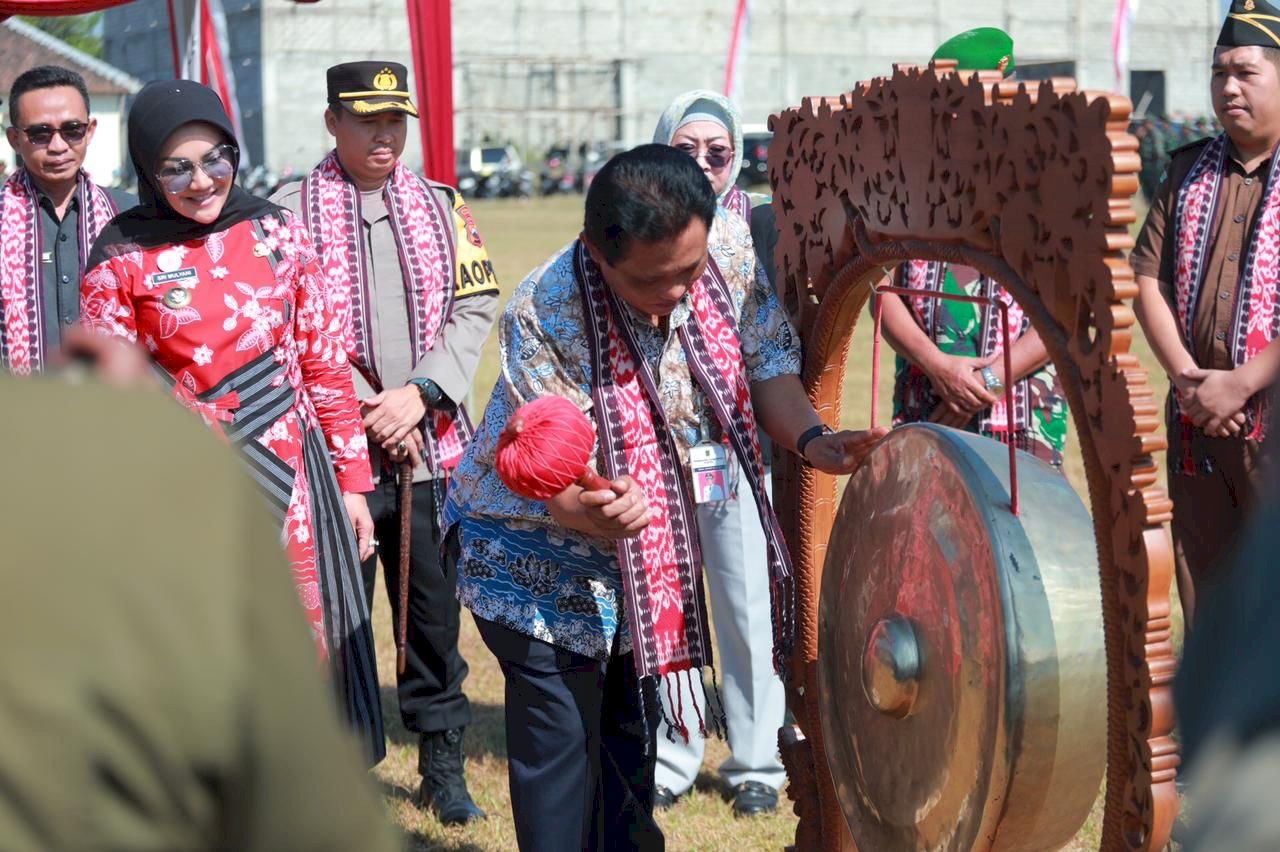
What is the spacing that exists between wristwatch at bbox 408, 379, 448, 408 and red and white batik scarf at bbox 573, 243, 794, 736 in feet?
4.14

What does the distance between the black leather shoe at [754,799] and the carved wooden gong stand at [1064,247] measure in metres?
1.61

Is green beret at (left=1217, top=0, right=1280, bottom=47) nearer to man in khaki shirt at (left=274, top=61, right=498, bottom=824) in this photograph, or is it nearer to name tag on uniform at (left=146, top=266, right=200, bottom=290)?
man in khaki shirt at (left=274, top=61, right=498, bottom=824)

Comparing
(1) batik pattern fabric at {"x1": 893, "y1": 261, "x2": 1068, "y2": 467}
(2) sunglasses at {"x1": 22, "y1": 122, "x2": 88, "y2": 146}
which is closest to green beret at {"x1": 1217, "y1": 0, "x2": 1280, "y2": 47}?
(1) batik pattern fabric at {"x1": 893, "y1": 261, "x2": 1068, "y2": 467}

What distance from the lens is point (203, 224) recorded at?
11.2ft

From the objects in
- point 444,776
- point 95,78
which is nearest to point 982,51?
point 444,776

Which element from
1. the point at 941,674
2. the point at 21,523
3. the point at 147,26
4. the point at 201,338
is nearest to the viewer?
the point at 21,523

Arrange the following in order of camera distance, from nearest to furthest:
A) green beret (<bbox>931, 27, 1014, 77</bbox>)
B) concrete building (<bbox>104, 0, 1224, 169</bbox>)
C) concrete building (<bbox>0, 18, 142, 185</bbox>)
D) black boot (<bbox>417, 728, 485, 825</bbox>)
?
green beret (<bbox>931, 27, 1014, 77</bbox>)
black boot (<bbox>417, 728, 485, 825</bbox>)
concrete building (<bbox>0, 18, 142, 185</bbox>)
concrete building (<bbox>104, 0, 1224, 169</bbox>)

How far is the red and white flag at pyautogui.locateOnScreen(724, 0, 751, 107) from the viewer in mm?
8656

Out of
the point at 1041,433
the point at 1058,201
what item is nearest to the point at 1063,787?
the point at 1058,201

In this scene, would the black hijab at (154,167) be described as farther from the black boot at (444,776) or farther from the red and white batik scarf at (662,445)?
the black boot at (444,776)

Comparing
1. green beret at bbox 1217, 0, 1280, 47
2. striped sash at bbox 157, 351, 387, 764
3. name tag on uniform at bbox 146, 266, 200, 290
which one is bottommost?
striped sash at bbox 157, 351, 387, 764

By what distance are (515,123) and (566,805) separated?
40831 millimetres

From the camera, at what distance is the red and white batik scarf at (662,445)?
2920 mm

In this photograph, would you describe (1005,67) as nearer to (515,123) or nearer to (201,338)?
(201,338)
